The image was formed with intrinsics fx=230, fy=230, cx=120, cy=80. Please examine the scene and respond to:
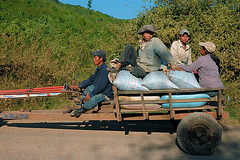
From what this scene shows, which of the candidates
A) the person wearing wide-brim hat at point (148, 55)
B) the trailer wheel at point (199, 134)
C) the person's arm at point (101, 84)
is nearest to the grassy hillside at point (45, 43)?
the person's arm at point (101, 84)

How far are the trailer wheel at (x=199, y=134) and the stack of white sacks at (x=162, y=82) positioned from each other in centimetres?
28

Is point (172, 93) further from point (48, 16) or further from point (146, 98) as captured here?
point (48, 16)

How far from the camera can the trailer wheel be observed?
3684mm

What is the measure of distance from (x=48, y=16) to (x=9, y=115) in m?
11.8

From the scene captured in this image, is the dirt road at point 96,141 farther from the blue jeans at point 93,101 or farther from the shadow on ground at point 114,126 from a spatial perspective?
the blue jeans at point 93,101

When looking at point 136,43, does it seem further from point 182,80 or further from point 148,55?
point 182,80

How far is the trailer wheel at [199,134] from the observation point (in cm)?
368

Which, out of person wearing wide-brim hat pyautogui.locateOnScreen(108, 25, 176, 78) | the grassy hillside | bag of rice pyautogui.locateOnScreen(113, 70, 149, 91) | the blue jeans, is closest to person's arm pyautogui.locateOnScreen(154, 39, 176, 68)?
person wearing wide-brim hat pyautogui.locateOnScreen(108, 25, 176, 78)

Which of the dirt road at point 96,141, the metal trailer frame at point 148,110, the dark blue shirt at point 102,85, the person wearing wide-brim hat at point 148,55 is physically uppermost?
the person wearing wide-brim hat at point 148,55

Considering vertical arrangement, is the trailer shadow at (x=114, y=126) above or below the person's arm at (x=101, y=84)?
below

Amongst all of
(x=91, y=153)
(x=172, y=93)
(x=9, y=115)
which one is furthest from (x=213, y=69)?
(x=9, y=115)

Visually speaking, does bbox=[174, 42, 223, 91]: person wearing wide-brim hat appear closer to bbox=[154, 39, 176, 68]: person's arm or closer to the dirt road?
bbox=[154, 39, 176, 68]: person's arm

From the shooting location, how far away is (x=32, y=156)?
3.77m

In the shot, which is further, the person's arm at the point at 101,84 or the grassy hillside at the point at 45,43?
the grassy hillside at the point at 45,43
